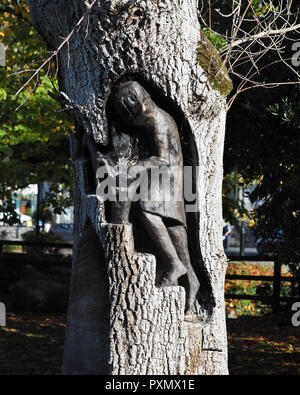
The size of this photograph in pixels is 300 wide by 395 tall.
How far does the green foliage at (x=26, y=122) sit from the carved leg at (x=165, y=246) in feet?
15.6

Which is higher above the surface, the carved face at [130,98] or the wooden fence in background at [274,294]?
the carved face at [130,98]

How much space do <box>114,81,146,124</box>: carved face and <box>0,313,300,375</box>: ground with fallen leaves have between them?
13.3 ft

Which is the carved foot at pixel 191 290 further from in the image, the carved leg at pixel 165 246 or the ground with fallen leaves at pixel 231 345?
the ground with fallen leaves at pixel 231 345

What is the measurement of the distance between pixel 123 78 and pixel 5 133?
580cm

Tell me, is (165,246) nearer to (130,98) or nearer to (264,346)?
(130,98)

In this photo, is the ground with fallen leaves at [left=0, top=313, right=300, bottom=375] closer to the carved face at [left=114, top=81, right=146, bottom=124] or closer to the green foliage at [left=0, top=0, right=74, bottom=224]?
the green foliage at [left=0, top=0, right=74, bottom=224]

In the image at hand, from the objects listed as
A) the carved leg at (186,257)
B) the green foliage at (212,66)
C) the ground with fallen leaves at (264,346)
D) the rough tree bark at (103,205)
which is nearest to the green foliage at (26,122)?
the rough tree bark at (103,205)

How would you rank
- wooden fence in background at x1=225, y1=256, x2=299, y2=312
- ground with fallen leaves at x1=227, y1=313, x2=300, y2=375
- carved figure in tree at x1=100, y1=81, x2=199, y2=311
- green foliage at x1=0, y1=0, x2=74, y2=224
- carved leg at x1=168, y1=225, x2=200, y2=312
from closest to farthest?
carved figure in tree at x1=100, y1=81, x2=199, y2=311 < carved leg at x1=168, y1=225, x2=200, y2=312 < ground with fallen leaves at x1=227, y1=313, x2=300, y2=375 < green foliage at x1=0, y1=0, x2=74, y2=224 < wooden fence in background at x1=225, y1=256, x2=299, y2=312

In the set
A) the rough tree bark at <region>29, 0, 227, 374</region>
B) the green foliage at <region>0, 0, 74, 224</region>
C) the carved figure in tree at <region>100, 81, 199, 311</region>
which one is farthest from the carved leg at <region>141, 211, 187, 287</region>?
the green foliage at <region>0, 0, 74, 224</region>

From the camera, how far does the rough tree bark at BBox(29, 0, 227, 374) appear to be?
4.52m

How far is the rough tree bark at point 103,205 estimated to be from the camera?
14.8 feet

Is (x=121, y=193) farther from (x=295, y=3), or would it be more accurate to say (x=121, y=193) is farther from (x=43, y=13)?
(x=295, y=3)

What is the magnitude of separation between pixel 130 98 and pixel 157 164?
1.90 feet

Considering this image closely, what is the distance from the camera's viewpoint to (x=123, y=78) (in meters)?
4.67
